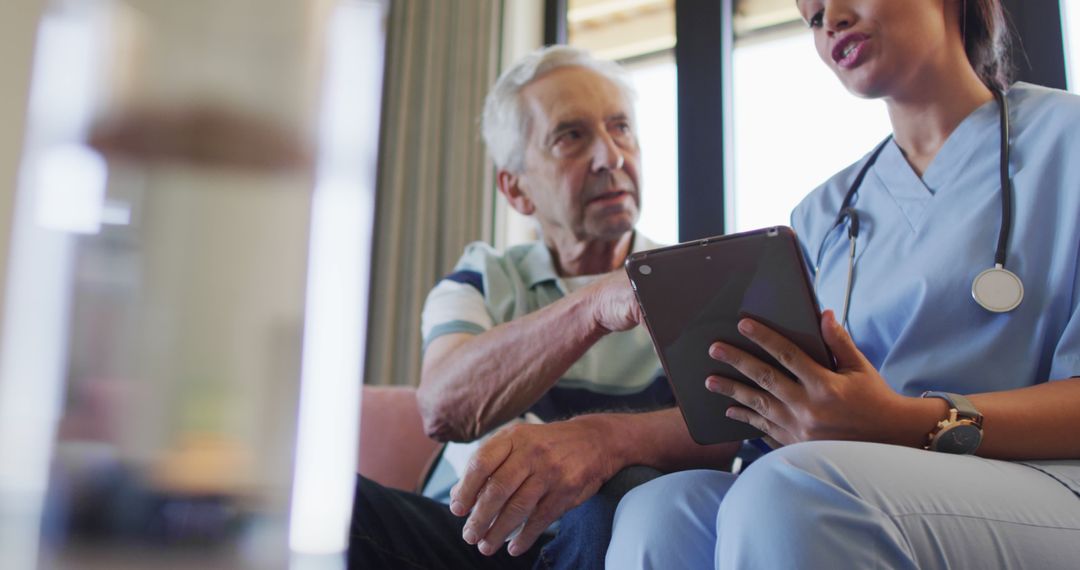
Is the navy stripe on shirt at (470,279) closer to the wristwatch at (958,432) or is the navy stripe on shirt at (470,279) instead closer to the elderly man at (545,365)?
the elderly man at (545,365)

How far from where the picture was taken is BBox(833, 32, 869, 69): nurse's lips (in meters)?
0.89

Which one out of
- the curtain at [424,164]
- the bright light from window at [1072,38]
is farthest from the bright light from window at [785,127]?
the curtain at [424,164]

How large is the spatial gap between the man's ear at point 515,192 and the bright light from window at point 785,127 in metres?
1.07

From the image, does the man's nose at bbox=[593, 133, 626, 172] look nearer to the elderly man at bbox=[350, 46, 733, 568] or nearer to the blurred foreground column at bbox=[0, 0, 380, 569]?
the elderly man at bbox=[350, 46, 733, 568]

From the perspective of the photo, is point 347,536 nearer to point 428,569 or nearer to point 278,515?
point 428,569

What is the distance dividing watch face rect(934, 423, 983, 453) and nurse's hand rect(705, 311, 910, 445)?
1.1 inches

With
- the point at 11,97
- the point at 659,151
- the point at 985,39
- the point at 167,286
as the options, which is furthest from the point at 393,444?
the point at 167,286

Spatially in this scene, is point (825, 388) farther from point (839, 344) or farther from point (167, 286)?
point (167, 286)

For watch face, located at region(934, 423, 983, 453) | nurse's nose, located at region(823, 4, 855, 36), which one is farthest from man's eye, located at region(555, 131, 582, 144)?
watch face, located at region(934, 423, 983, 453)

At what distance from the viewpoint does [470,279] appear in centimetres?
129

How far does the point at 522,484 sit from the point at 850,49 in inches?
23.2

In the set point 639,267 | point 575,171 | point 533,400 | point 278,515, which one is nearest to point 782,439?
point 639,267

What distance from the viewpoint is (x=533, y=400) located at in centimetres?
105

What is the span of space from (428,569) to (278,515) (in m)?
4.59
